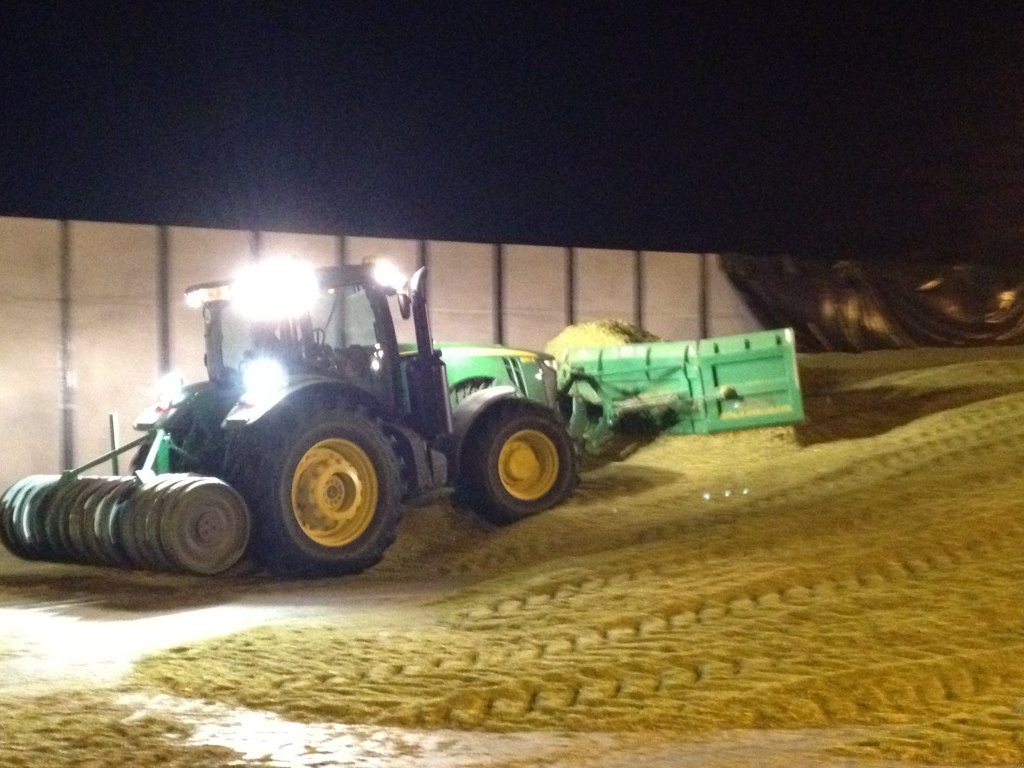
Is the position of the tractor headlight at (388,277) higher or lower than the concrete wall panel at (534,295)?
lower

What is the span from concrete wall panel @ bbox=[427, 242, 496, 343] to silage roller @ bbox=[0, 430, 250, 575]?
20.9 ft

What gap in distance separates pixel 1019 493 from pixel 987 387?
6084mm

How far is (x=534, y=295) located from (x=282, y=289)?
662 cm

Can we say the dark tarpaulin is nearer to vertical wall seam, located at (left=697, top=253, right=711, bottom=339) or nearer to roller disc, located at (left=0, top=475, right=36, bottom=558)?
vertical wall seam, located at (left=697, top=253, right=711, bottom=339)

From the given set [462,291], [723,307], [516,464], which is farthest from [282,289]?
[723,307]

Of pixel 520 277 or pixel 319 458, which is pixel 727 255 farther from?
pixel 319 458

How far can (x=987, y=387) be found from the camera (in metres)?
15.1

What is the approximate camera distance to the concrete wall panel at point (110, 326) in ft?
43.2

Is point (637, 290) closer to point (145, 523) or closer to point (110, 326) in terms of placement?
point (110, 326)

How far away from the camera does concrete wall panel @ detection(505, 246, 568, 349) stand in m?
16.6

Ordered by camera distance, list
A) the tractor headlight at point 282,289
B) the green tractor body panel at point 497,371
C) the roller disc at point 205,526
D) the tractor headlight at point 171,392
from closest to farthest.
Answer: the roller disc at point 205,526, the tractor headlight at point 282,289, the tractor headlight at point 171,392, the green tractor body panel at point 497,371

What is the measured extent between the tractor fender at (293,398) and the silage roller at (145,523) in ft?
1.77

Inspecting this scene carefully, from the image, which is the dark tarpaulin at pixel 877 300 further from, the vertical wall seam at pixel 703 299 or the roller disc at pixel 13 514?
the roller disc at pixel 13 514

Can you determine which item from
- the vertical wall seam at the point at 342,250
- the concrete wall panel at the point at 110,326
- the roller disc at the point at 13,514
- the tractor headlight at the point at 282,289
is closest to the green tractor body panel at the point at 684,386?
the vertical wall seam at the point at 342,250
